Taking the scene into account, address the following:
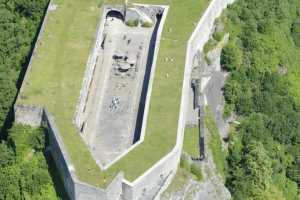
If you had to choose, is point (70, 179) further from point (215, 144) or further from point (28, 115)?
point (215, 144)

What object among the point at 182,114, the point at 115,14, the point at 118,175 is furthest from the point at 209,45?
the point at 118,175

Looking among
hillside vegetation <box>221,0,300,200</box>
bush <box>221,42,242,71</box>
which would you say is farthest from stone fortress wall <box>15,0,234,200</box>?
bush <box>221,42,242,71</box>

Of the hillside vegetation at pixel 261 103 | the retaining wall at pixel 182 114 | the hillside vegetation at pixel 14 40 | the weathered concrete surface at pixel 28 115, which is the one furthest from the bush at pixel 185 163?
the hillside vegetation at pixel 14 40

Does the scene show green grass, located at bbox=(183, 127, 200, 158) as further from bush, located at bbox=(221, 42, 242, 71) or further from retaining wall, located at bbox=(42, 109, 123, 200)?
bush, located at bbox=(221, 42, 242, 71)

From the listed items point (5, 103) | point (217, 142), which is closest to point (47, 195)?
point (5, 103)

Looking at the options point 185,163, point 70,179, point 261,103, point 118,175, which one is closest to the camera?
point 118,175

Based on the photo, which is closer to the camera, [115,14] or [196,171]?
[196,171]

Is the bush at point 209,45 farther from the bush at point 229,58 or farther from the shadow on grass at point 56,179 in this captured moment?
the shadow on grass at point 56,179

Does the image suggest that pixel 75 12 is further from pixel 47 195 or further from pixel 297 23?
pixel 297 23
